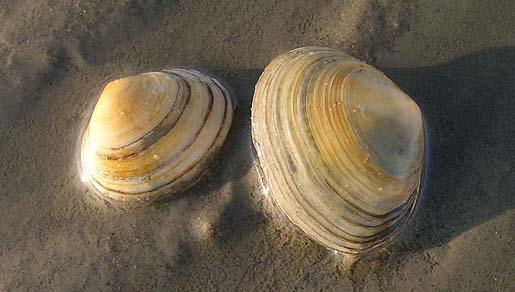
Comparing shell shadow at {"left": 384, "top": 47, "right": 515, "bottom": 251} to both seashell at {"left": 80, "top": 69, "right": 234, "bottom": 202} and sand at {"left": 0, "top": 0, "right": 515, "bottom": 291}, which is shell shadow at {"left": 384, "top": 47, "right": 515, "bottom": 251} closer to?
sand at {"left": 0, "top": 0, "right": 515, "bottom": 291}

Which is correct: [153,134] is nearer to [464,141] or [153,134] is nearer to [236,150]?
[236,150]

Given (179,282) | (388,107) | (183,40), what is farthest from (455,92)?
(179,282)

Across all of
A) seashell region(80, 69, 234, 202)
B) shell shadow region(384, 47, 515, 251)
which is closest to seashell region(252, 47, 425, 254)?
shell shadow region(384, 47, 515, 251)

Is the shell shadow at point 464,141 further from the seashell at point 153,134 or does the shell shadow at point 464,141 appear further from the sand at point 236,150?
the seashell at point 153,134

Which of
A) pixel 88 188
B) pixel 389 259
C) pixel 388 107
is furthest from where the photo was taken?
pixel 88 188

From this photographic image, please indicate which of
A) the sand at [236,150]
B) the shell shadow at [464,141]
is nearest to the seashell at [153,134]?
the sand at [236,150]

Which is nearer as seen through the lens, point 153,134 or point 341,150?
point 341,150

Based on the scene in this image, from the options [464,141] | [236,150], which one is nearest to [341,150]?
[236,150]

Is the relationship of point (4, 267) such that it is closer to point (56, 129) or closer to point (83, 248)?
point (83, 248)
